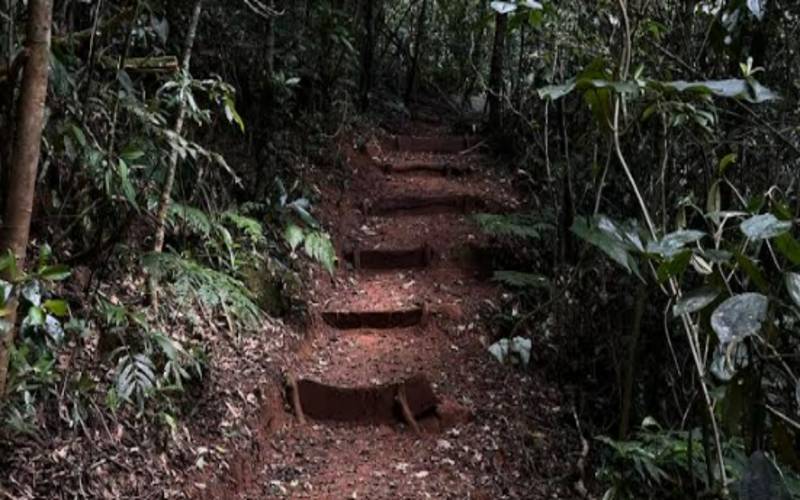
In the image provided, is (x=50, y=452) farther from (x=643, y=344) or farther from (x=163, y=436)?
(x=643, y=344)

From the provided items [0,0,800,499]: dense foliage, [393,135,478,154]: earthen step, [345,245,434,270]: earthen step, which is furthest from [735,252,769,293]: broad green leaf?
[393,135,478,154]: earthen step

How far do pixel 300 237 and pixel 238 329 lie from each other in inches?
42.3

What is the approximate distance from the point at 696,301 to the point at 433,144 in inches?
297

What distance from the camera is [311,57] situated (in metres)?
7.41

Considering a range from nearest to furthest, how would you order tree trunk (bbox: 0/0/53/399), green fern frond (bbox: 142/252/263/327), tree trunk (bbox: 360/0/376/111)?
tree trunk (bbox: 0/0/53/399) < green fern frond (bbox: 142/252/263/327) < tree trunk (bbox: 360/0/376/111)

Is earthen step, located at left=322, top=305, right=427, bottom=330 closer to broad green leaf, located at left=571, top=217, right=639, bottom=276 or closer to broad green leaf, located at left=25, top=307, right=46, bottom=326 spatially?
broad green leaf, located at left=571, top=217, right=639, bottom=276

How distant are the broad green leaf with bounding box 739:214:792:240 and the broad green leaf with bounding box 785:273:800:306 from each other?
86 mm

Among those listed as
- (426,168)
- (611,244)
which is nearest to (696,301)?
(611,244)

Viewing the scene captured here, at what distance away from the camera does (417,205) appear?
23.5 feet

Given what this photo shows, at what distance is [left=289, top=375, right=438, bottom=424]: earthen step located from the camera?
4352 millimetres

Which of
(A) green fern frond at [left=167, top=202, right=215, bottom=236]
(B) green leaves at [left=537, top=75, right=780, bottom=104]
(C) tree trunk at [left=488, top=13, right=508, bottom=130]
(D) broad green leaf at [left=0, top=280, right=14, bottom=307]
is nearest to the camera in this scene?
(B) green leaves at [left=537, top=75, right=780, bottom=104]

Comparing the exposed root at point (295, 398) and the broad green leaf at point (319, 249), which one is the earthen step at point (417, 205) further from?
the exposed root at point (295, 398)

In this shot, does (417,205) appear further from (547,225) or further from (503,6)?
(503,6)

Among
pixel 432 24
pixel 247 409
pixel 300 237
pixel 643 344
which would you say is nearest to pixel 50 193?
pixel 247 409
